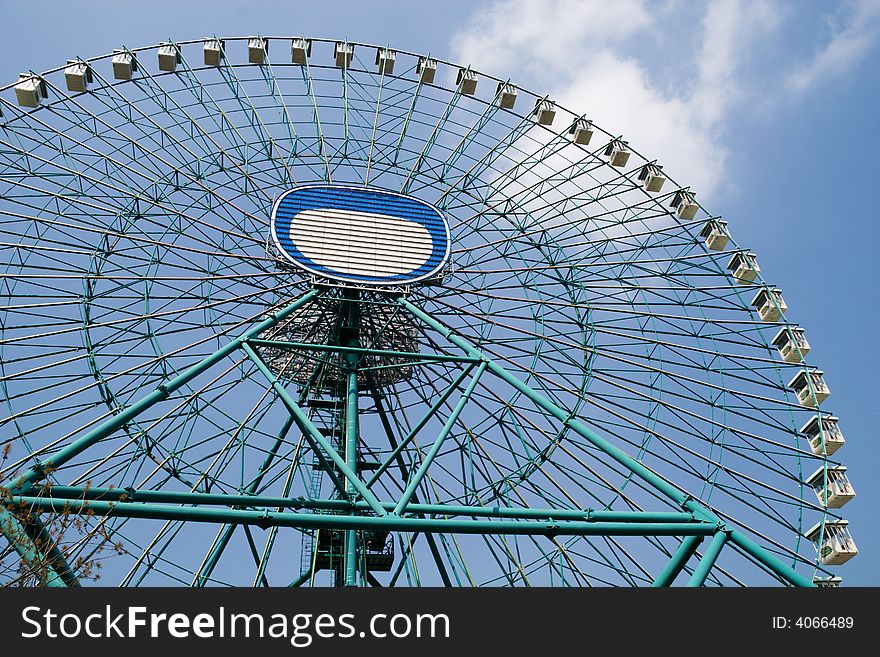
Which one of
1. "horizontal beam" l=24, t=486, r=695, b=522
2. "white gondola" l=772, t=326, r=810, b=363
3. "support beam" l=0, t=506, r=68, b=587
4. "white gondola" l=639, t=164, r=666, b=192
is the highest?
"white gondola" l=639, t=164, r=666, b=192

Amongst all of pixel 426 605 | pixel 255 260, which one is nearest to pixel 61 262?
pixel 255 260

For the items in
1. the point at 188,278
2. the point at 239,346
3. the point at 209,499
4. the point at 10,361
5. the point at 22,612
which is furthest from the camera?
the point at 188,278

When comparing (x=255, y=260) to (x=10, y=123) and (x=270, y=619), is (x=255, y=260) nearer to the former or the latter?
(x=10, y=123)

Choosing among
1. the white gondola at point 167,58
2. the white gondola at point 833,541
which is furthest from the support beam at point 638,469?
the white gondola at point 167,58

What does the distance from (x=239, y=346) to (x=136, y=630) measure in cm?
1021

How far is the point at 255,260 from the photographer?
1040 inches

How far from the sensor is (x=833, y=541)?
25.6 m

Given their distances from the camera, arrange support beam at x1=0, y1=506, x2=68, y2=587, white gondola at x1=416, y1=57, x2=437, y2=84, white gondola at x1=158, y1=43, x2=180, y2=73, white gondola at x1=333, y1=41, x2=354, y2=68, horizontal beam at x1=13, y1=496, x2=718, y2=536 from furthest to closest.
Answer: white gondola at x1=416, y1=57, x2=437, y2=84
white gondola at x1=333, y1=41, x2=354, y2=68
white gondola at x1=158, y1=43, x2=180, y2=73
horizontal beam at x1=13, y1=496, x2=718, y2=536
support beam at x1=0, y1=506, x2=68, y2=587

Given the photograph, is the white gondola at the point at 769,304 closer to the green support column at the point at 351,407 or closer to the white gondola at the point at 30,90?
the green support column at the point at 351,407

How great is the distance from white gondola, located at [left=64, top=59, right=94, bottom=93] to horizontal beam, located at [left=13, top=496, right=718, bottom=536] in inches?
554

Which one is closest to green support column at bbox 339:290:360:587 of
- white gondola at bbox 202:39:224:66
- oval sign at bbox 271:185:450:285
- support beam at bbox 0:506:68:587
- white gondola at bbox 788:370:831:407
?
oval sign at bbox 271:185:450:285

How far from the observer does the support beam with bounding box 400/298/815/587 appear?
822 inches

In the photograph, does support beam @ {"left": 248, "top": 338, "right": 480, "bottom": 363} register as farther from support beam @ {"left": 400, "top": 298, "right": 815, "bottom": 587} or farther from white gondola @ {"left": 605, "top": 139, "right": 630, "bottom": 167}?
white gondola @ {"left": 605, "top": 139, "right": 630, "bottom": 167}

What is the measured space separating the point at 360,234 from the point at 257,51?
27.2ft
